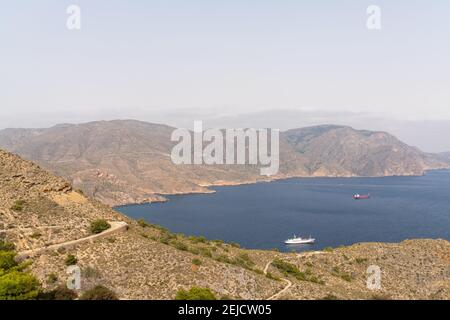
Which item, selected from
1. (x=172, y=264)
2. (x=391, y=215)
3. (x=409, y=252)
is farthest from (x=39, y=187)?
(x=391, y=215)

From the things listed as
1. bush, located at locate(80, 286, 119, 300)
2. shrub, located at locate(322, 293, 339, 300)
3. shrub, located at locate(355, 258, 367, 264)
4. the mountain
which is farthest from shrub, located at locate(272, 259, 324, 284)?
bush, located at locate(80, 286, 119, 300)

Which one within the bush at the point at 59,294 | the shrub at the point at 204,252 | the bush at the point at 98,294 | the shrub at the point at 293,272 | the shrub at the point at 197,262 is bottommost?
the shrub at the point at 293,272

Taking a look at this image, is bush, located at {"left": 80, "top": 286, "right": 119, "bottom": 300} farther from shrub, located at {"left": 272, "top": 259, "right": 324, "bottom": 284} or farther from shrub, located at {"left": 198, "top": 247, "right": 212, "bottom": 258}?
shrub, located at {"left": 272, "top": 259, "right": 324, "bottom": 284}

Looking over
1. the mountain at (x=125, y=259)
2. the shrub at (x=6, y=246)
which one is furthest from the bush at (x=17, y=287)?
the shrub at (x=6, y=246)

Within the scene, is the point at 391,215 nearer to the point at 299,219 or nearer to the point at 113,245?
the point at 299,219

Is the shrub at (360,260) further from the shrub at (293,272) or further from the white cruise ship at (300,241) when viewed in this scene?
the white cruise ship at (300,241)

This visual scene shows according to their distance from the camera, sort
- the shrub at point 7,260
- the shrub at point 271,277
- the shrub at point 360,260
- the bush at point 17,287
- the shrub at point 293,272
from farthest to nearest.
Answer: the shrub at point 360,260
the shrub at point 293,272
the shrub at point 271,277
the shrub at point 7,260
the bush at point 17,287
